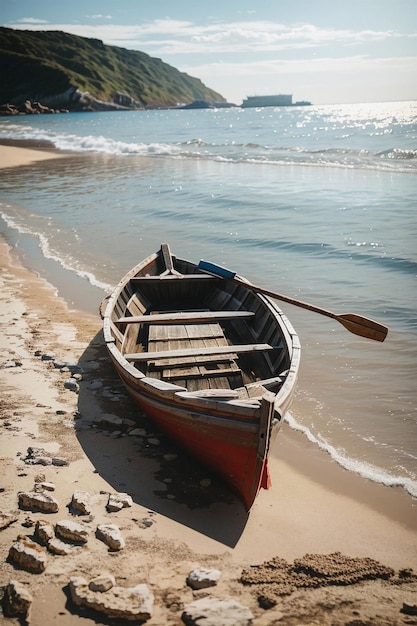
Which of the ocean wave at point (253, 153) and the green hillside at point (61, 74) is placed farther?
the green hillside at point (61, 74)

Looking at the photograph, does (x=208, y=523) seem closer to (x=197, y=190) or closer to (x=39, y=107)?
(x=197, y=190)

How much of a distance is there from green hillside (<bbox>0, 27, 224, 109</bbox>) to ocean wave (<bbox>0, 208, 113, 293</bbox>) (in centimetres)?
13543

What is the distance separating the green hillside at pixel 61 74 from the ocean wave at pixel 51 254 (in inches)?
5332

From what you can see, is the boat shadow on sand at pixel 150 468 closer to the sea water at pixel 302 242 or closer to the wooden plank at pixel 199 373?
the wooden plank at pixel 199 373

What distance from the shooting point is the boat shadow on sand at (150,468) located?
18.1ft

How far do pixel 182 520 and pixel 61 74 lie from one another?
16164cm

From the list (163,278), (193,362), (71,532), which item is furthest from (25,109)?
(71,532)

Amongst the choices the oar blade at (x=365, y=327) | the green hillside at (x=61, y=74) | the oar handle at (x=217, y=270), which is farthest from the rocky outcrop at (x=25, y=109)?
the oar blade at (x=365, y=327)

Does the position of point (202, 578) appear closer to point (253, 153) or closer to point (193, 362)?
point (193, 362)

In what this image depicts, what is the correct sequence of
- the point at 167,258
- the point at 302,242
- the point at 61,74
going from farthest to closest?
the point at 61,74, the point at 302,242, the point at 167,258

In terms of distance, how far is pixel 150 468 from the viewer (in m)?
6.20

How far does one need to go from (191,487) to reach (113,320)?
143 inches

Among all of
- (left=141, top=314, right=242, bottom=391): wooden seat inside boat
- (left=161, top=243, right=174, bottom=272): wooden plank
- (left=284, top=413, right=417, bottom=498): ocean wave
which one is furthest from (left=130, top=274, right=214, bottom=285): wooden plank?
(left=284, top=413, right=417, bottom=498): ocean wave

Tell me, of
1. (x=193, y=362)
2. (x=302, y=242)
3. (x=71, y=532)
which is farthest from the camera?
(x=302, y=242)
